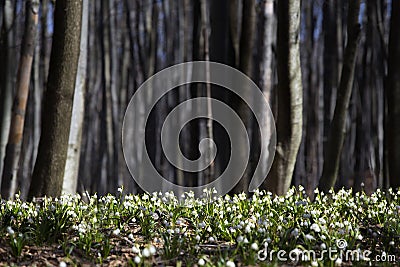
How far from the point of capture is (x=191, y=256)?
11.1ft

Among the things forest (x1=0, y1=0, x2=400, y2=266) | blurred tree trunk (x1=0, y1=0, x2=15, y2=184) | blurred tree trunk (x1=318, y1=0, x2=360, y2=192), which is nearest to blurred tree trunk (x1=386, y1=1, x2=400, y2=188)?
forest (x1=0, y1=0, x2=400, y2=266)

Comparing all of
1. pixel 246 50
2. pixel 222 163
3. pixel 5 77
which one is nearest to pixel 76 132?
pixel 222 163

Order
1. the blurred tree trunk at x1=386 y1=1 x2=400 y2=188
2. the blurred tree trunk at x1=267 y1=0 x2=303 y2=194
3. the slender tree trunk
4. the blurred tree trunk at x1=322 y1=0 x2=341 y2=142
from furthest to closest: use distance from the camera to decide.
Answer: the blurred tree trunk at x1=322 y1=0 x2=341 y2=142 < the slender tree trunk < the blurred tree trunk at x1=386 y1=1 x2=400 y2=188 < the blurred tree trunk at x1=267 y1=0 x2=303 y2=194

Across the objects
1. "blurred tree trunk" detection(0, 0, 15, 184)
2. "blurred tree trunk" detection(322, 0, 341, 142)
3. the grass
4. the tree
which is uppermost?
"blurred tree trunk" detection(322, 0, 341, 142)

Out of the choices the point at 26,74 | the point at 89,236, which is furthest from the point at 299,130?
the point at 26,74

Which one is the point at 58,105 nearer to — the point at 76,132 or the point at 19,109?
the point at 76,132

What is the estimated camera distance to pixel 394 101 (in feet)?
21.6

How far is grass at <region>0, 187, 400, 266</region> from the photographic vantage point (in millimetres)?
3361

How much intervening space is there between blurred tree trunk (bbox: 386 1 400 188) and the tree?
3743mm

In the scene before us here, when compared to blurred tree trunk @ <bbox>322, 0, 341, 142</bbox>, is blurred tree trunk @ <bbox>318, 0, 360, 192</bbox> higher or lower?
lower

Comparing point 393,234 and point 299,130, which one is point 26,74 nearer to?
point 299,130

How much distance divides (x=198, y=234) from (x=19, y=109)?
5.88 metres

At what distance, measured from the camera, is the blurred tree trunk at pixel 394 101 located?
652 cm

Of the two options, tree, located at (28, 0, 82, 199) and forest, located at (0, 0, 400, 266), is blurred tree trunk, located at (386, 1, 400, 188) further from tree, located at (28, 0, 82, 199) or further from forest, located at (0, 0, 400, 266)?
tree, located at (28, 0, 82, 199)
